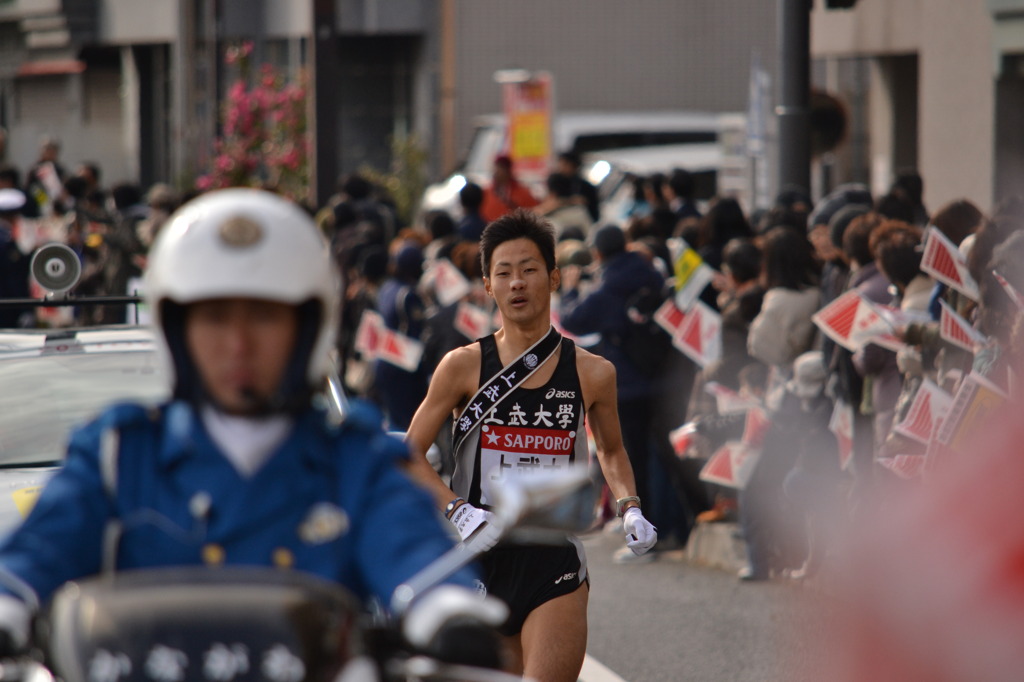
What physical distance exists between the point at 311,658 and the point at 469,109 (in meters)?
27.8

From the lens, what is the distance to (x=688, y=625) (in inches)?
323

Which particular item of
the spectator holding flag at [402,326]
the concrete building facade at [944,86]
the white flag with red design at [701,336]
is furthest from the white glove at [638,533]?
the concrete building facade at [944,86]

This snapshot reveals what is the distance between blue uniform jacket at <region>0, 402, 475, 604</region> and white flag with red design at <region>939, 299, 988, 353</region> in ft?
16.3

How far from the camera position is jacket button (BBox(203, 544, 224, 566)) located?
9.16ft

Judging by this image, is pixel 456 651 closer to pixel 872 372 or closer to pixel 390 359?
pixel 872 372

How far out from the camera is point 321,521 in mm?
2842

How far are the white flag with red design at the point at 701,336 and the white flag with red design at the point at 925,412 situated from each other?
2.32m

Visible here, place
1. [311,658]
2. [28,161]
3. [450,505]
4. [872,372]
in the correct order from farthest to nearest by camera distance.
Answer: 1. [28,161]
2. [872,372]
3. [450,505]
4. [311,658]

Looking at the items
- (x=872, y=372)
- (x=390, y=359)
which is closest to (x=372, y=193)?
(x=390, y=359)

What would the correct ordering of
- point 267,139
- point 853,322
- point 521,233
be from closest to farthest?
point 521,233 < point 853,322 < point 267,139

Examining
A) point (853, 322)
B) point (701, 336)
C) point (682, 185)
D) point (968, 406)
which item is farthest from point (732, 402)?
point (682, 185)

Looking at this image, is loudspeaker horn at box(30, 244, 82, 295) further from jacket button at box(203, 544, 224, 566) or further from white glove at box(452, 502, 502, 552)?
jacket button at box(203, 544, 224, 566)

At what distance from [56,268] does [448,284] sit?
4.81 m

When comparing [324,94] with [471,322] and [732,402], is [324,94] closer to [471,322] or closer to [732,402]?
[471,322]
